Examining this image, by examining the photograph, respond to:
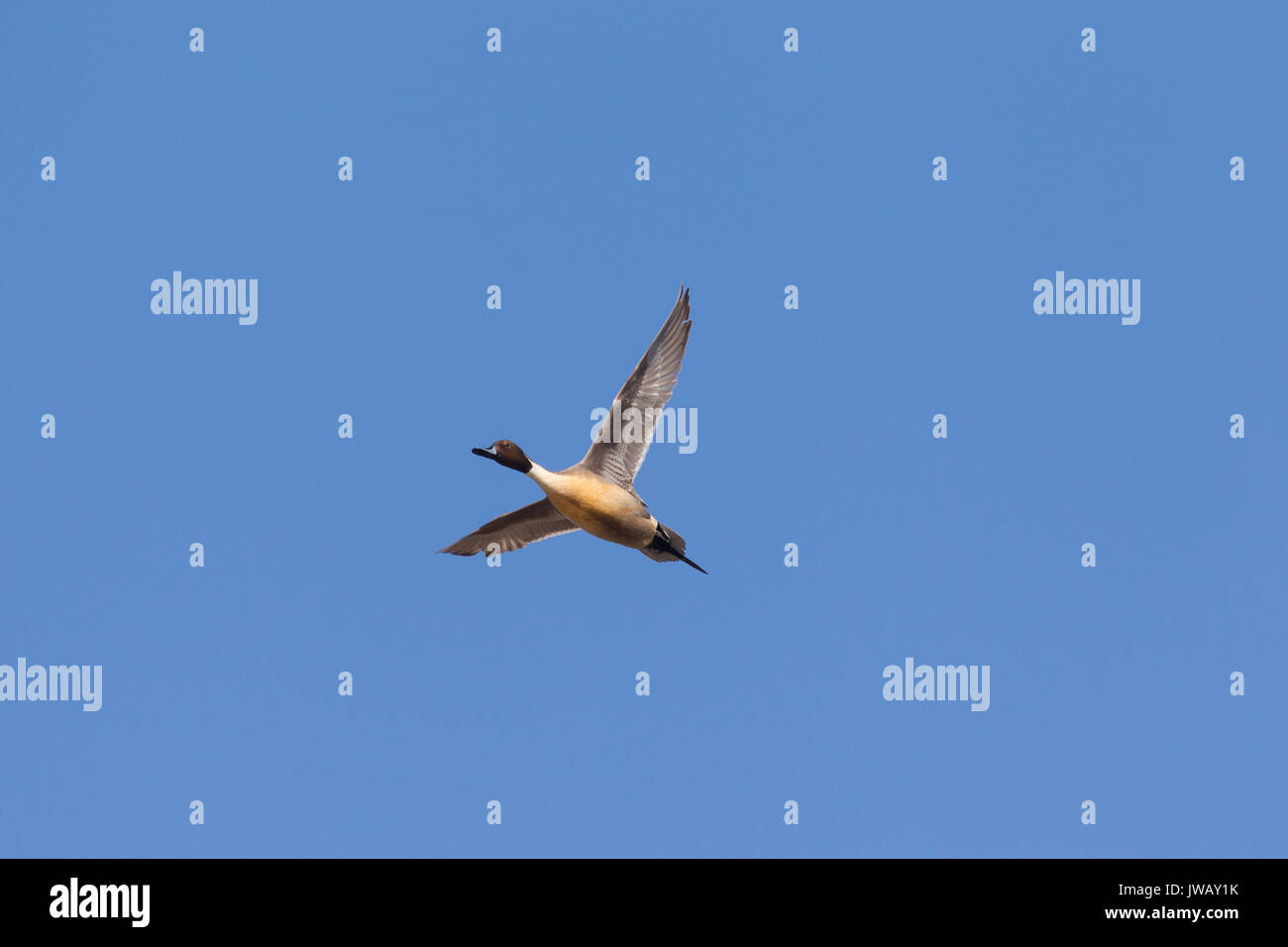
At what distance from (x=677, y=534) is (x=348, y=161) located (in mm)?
8421

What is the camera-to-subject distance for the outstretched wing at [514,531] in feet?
73.2

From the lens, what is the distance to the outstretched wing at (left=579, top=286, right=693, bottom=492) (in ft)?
67.8

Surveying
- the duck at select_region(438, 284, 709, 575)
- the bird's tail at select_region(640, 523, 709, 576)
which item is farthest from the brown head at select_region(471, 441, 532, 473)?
the bird's tail at select_region(640, 523, 709, 576)

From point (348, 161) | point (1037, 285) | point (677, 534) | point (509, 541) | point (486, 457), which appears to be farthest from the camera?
point (1037, 285)

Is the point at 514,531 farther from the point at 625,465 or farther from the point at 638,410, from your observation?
the point at 638,410

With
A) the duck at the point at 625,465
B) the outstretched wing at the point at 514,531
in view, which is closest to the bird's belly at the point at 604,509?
the duck at the point at 625,465

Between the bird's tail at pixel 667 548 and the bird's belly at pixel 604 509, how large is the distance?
28 cm

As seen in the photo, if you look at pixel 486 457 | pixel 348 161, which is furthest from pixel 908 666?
pixel 348 161

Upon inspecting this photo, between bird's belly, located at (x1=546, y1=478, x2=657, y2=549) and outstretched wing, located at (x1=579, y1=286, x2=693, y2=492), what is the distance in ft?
1.30

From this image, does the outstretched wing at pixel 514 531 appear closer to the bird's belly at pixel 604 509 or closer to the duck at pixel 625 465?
the duck at pixel 625 465

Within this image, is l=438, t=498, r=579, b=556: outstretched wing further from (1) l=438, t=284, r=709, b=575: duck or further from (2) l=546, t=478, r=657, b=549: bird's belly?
(2) l=546, t=478, r=657, b=549: bird's belly

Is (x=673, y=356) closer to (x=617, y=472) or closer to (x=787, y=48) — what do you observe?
(x=617, y=472)

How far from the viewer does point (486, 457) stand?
19969mm

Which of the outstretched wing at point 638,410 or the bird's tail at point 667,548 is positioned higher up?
the outstretched wing at point 638,410
